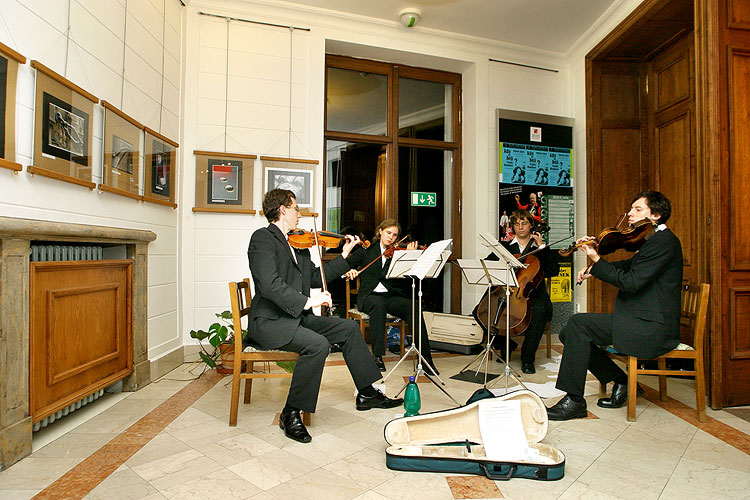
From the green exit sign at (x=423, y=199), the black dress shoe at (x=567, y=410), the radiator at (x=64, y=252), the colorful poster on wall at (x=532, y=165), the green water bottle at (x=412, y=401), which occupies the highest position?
the colorful poster on wall at (x=532, y=165)

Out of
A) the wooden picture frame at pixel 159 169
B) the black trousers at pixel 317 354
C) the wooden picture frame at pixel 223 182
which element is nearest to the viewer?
the black trousers at pixel 317 354

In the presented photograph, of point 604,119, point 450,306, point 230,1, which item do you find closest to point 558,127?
point 604,119

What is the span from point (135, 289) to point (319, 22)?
2.73 m

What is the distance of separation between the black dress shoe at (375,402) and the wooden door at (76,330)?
1408mm

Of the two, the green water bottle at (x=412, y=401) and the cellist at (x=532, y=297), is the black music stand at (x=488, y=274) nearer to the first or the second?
the cellist at (x=532, y=297)

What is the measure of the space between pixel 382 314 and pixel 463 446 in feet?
5.17

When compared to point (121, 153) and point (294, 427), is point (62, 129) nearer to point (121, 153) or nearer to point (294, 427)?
point (121, 153)

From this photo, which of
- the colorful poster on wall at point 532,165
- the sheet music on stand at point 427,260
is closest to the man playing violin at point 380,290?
the sheet music on stand at point 427,260

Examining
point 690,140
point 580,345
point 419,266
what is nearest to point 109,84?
point 419,266

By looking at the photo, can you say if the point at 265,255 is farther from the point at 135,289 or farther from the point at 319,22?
the point at 319,22

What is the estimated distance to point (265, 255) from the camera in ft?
7.52

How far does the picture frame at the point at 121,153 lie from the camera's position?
2564 millimetres

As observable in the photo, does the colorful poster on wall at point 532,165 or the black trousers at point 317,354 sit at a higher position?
the colorful poster on wall at point 532,165

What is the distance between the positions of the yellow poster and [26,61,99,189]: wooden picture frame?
13.1ft
